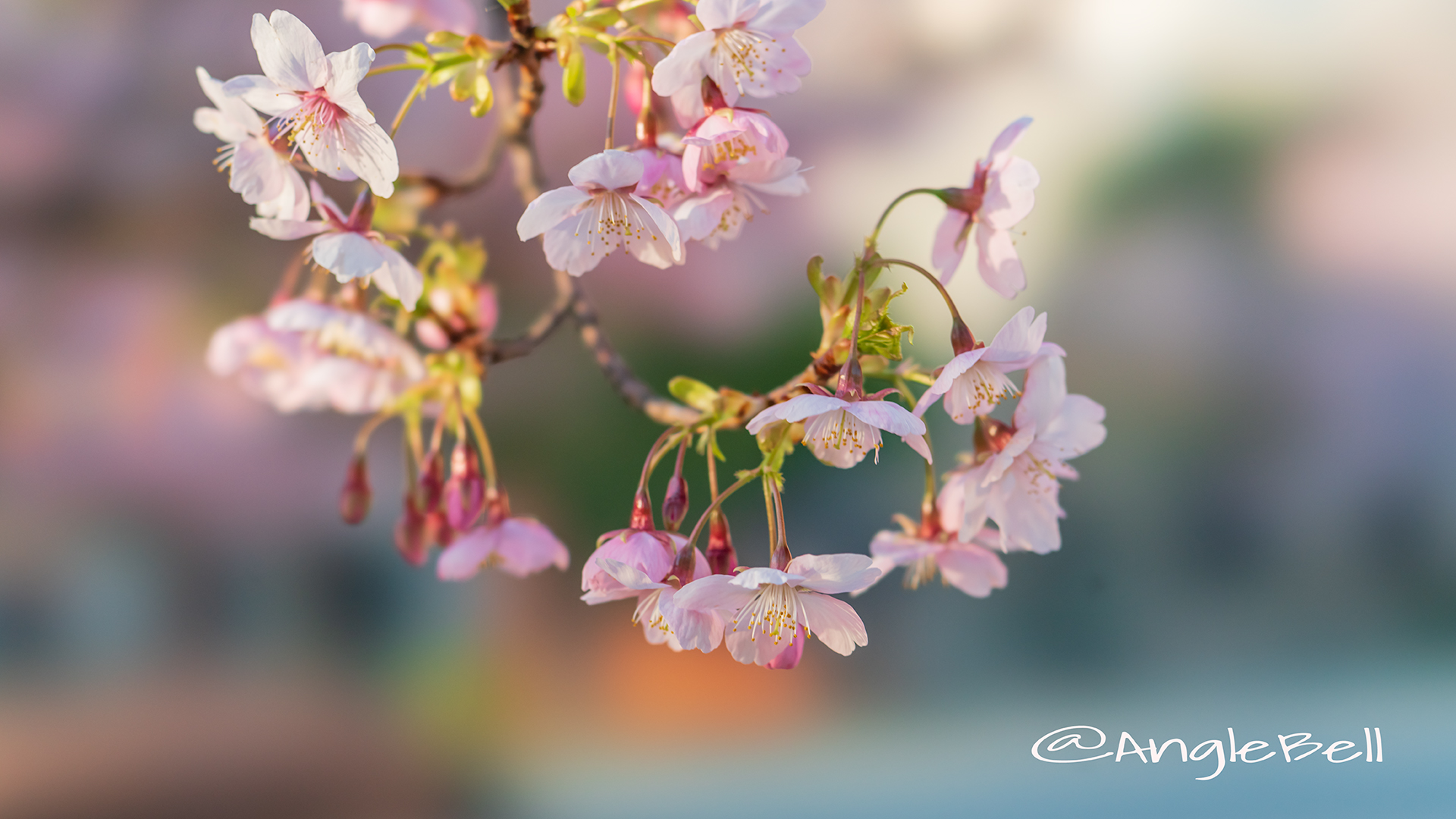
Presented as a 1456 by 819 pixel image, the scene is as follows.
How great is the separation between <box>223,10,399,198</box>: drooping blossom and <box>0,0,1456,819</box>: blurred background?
83 cm

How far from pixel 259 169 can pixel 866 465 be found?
3.05ft

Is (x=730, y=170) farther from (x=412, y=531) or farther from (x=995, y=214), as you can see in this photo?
(x=412, y=531)

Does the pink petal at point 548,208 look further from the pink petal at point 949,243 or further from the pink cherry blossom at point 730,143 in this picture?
the pink petal at point 949,243

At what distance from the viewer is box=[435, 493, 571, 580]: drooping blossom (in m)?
0.59

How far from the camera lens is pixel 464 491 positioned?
0.61 m

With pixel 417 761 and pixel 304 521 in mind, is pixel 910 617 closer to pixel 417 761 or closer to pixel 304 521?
pixel 417 761

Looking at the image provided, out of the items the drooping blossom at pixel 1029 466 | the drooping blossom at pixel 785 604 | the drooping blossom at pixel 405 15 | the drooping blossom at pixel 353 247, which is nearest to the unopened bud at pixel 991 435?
the drooping blossom at pixel 1029 466

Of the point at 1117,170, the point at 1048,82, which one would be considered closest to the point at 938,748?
the point at 1117,170

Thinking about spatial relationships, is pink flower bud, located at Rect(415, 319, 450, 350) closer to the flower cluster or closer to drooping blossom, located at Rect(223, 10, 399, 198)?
Answer: the flower cluster

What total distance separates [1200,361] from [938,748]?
73 cm

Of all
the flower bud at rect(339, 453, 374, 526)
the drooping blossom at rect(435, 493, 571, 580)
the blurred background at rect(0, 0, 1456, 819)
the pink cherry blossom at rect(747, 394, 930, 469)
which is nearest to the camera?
the pink cherry blossom at rect(747, 394, 930, 469)

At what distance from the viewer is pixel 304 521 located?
4.26 ft
